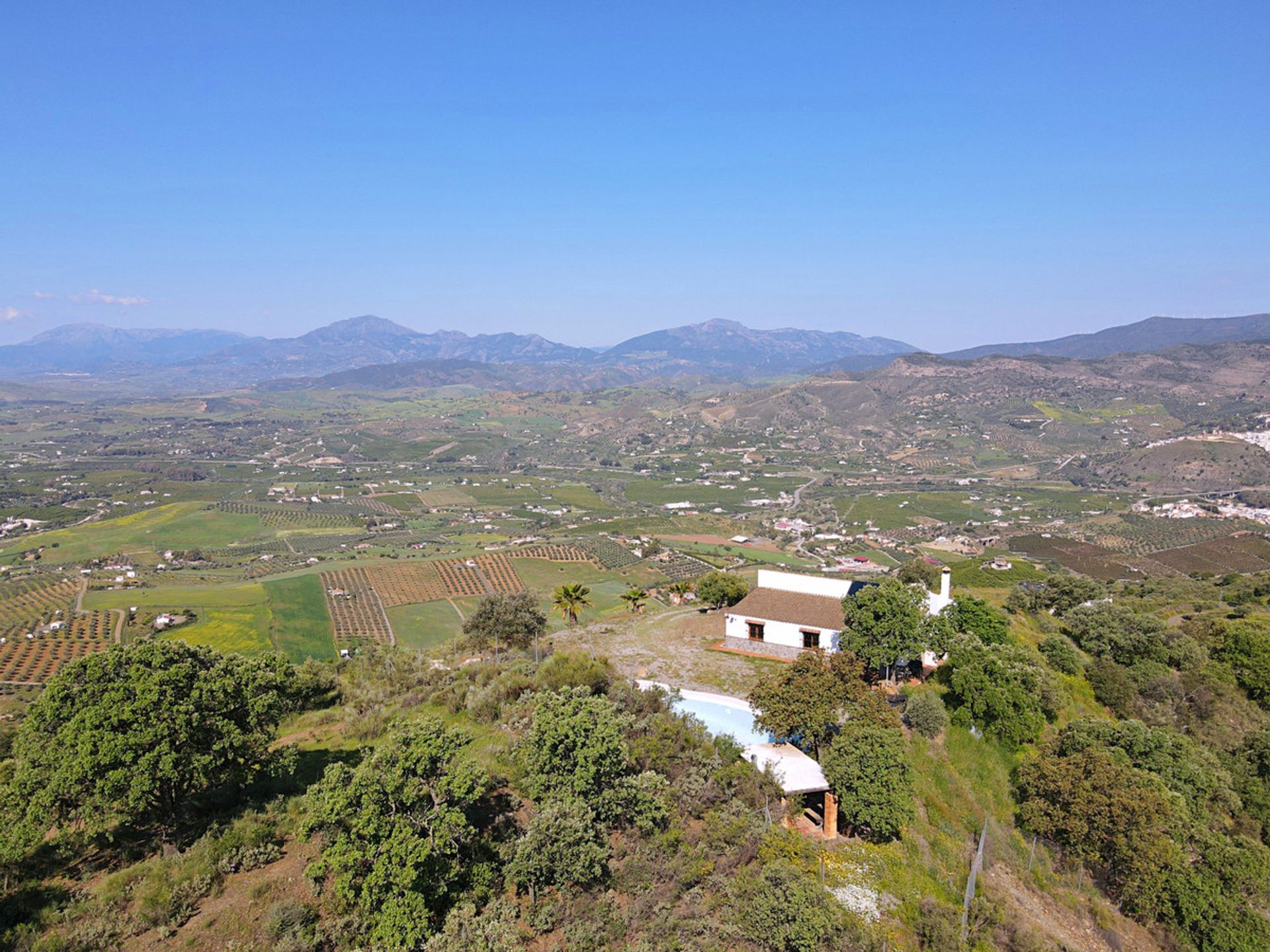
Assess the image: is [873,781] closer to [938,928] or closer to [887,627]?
[938,928]

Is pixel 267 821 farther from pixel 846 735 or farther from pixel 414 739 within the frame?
pixel 846 735

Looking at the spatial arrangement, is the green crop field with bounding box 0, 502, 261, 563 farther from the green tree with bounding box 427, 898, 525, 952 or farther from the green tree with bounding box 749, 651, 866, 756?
the green tree with bounding box 427, 898, 525, 952

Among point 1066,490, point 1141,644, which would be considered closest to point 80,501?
point 1141,644

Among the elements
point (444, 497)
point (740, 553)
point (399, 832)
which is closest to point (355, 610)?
point (740, 553)

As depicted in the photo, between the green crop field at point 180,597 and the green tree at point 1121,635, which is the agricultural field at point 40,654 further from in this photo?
the green tree at point 1121,635

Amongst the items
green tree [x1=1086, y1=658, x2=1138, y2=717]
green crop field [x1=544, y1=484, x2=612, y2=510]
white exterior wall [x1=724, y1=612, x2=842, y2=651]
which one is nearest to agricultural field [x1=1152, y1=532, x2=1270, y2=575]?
green tree [x1=1086, y1=658, x2=1138, y2=717]

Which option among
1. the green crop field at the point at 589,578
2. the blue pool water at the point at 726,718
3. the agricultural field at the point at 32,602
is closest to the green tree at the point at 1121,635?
the blue pool water at the point at 726,718
